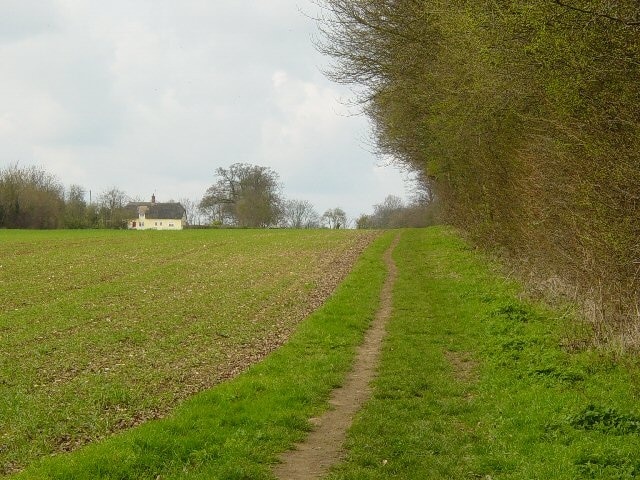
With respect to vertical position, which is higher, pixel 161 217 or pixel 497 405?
pixel 161 217

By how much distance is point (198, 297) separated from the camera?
22547 millimetres

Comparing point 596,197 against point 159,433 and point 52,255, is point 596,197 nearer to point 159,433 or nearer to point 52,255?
point 159,433

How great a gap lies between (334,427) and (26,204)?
9548 centimetres

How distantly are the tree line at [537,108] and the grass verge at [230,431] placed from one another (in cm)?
485

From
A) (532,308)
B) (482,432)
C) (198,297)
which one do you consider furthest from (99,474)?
(198,297)

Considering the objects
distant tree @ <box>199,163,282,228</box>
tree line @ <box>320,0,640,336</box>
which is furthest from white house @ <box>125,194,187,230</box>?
tree line @ <box>320,0,640,336</box>

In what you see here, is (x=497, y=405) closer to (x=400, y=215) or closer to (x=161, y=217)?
(x=400, y=215)

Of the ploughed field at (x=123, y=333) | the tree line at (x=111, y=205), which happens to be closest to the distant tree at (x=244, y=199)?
the tree line at (x=111, y=205)

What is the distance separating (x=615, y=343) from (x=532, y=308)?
467cm

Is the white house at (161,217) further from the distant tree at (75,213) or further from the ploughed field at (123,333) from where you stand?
the ploughed field at (123,333)

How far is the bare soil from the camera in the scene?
7133mm

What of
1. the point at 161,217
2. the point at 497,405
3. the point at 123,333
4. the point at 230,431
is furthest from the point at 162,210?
the point at 497,405

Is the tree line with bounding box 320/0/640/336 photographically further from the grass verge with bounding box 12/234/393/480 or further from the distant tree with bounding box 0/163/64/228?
the distant tree with bounding box 0/163/64/228

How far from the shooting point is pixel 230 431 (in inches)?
325
